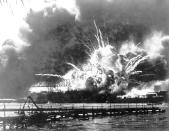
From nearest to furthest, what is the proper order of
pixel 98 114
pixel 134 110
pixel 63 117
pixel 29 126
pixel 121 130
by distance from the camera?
pixel 121 130
pixel 29 126
pixel 63 117
pixel 98 114
pixel 134 110

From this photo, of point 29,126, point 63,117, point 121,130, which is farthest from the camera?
point 63,117

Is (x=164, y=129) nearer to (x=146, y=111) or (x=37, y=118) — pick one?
(x=37, y=118)

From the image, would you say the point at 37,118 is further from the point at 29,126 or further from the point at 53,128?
the point at 53,128

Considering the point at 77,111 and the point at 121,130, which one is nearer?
the point at 121,130

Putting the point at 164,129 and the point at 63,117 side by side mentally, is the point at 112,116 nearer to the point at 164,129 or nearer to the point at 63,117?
the point at 63,117

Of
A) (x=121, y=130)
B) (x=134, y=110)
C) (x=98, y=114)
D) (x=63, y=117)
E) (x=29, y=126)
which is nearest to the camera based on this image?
(x=121, y=130)

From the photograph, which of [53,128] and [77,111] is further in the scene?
[77,111]

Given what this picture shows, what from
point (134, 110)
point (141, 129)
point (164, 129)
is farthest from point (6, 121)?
point (134, 110)

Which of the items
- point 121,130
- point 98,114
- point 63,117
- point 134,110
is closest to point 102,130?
point 121,130

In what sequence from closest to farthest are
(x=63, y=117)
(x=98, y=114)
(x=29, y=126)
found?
(x=29, y=126)
(x=63, y=117)
(x=98, y=114)
